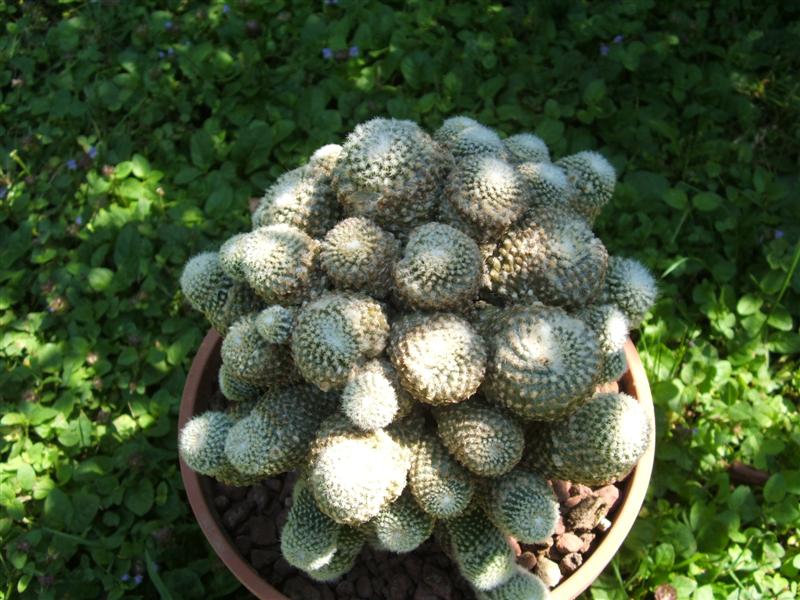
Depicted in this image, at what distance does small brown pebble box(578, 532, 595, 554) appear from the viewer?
89.5 inches

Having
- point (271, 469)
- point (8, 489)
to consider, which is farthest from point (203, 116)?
point (271, 469)

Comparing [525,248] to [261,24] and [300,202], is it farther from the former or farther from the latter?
[261,24]

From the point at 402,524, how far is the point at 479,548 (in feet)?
0.82

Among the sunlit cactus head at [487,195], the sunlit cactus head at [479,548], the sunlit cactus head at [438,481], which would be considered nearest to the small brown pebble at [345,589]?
the sunlit cactus head at [479,548]

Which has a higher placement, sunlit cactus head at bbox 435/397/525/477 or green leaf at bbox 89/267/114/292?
sunlit cactus head at bbox 435/397/525/477

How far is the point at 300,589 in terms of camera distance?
2295mm

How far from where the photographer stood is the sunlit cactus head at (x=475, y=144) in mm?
1885

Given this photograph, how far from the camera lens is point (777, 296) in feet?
10.4

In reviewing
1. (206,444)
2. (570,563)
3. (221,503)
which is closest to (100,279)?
(221,503)

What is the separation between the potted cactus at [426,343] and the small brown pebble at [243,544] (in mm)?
528

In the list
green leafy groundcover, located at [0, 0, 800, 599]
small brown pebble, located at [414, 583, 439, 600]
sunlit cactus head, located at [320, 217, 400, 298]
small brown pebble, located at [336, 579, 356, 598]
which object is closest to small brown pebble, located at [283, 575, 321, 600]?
small brown pebble, located at [336, 579, 356, 598]

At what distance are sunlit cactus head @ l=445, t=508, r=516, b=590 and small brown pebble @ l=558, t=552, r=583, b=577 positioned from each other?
397mm

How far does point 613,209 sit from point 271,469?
6.85 ft

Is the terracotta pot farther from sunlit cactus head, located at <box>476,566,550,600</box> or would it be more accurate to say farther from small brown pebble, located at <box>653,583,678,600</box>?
small brown pebble, located at <box>653,583,678,600</box>
